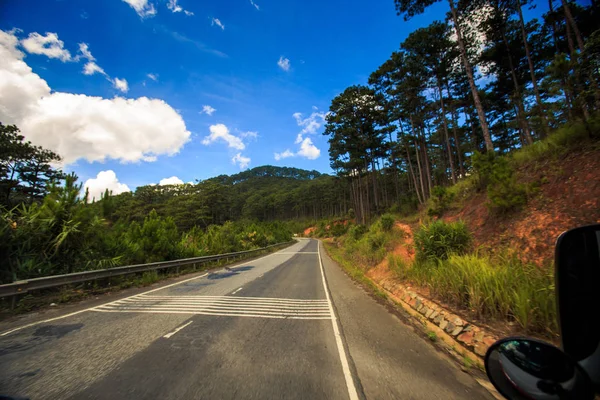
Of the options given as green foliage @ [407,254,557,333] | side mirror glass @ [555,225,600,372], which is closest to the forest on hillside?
Answer: green foliage @ [407,254,557,333]

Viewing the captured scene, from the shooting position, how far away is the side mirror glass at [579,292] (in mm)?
1317

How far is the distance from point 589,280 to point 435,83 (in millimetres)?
28049

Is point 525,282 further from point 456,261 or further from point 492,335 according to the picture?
point 456,261

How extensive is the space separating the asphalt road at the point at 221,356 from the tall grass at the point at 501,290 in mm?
1305

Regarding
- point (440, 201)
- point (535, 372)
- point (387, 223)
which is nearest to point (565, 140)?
point (440, 201)

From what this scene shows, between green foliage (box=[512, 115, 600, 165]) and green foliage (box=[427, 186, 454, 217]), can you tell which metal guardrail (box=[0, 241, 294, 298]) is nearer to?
green foliage (box=[427, 186, 454, 217])

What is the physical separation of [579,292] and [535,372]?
573 mm

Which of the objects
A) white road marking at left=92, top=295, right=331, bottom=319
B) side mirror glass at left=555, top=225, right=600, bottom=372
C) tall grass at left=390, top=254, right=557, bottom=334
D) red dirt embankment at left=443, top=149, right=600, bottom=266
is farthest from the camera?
white road marking at left=92, top=295, right=331, bottom=319

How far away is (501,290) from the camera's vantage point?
4219 mm

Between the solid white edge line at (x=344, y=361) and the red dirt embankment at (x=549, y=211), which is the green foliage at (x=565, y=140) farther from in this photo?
the solid white edge line at (x=344, y=361)

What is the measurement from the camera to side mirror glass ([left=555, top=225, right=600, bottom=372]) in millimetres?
1317

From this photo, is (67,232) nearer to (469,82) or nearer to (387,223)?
(387,223)

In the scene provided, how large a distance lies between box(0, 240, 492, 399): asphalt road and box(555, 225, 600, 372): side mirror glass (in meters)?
1.97

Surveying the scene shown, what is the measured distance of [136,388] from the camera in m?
2.58
